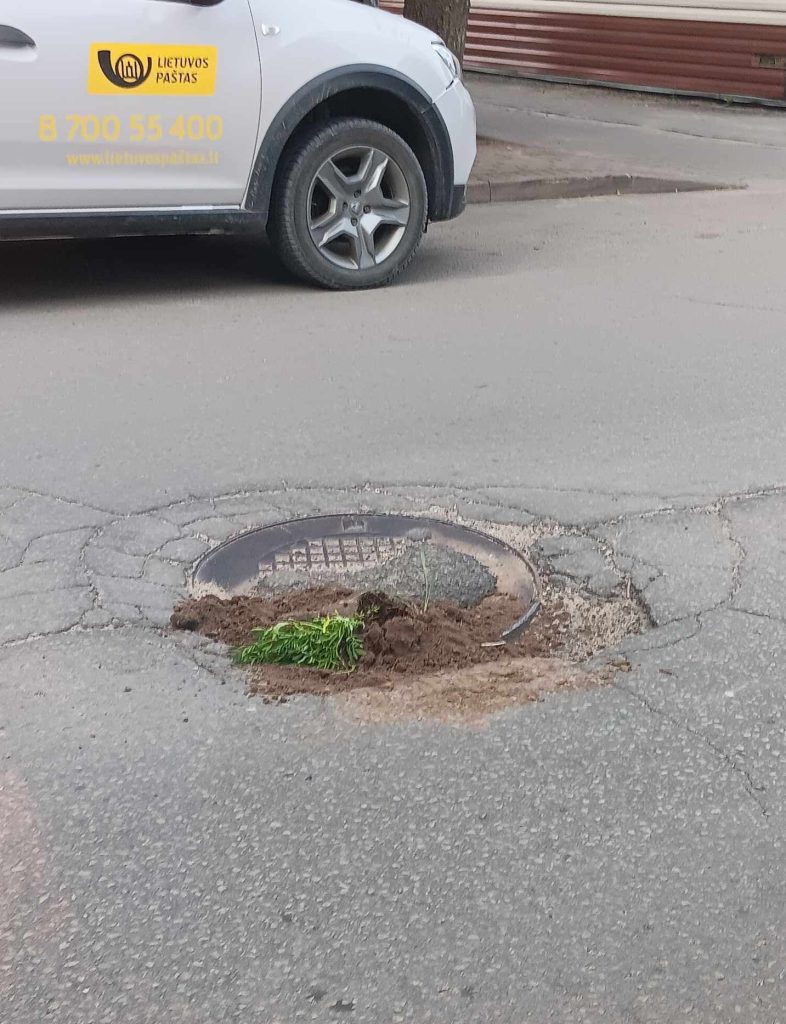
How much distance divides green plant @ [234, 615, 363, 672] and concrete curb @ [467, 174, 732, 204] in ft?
23.6

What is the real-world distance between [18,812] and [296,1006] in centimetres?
82

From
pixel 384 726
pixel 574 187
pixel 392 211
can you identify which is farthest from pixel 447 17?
pixel 384 726

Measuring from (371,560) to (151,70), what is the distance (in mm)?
3587

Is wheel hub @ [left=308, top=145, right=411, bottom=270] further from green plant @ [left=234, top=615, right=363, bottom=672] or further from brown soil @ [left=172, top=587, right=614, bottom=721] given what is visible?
green plant @ [left=234, top=615, right=363, bottom=672]

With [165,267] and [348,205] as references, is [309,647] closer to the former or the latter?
[348,205]

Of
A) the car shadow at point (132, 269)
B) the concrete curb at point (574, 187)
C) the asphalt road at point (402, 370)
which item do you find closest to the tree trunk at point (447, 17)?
the concrete curb at point (574, 187)

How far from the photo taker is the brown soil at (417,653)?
3145 millimetres

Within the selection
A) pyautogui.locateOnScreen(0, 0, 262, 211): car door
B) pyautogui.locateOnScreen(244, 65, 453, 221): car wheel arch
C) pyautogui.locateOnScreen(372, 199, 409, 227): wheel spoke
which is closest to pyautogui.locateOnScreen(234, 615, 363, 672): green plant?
pyautogui.locateOnScreen(0, 0, 262, 211): car door

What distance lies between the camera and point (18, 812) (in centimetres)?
267

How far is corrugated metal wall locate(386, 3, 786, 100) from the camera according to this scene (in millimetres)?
17547

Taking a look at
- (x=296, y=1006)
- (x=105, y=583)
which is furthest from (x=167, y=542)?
(x=296, y=1006)

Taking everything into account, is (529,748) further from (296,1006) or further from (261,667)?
(296,1006)

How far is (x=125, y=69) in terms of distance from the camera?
6227mm

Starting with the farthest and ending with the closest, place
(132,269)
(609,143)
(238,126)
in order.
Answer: (609,143)
(132,269)
(238,126)
